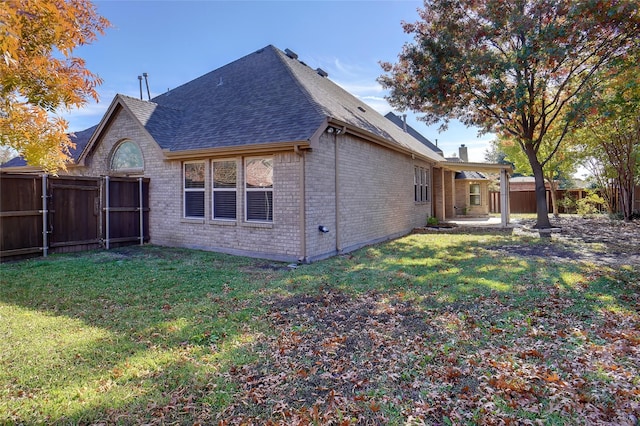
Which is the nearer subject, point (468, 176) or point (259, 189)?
point (259, 189)

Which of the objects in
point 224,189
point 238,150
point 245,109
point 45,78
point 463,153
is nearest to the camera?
point 45,78

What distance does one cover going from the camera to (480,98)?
14.0m

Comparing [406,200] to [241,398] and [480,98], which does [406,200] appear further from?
[241,398]

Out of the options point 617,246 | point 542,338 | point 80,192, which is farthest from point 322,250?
point 617,246

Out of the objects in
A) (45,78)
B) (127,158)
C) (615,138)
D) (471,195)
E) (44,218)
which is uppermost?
(615,138)

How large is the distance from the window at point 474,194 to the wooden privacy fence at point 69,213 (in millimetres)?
21150

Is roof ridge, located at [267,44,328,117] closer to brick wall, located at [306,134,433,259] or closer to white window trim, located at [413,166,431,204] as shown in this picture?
brick wall, located at [306,134,433,259]

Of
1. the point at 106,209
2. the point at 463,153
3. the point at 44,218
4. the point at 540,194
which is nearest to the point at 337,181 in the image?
the point at 106,209

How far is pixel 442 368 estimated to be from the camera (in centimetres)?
357

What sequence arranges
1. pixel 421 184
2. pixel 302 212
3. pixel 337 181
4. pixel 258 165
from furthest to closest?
pixel 421 184
pixel 337 181
pixel 258 165
pixel 302 212

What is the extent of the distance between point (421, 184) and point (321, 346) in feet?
47.2

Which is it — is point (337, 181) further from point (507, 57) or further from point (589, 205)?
point (589, 205)

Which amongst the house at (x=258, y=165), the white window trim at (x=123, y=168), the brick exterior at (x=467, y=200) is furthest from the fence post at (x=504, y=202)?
the white window trim at (x=123, y=168)

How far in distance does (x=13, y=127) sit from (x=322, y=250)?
6540mm
